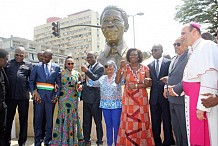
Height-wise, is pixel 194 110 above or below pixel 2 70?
below

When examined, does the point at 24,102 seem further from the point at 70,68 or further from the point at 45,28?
the point at 45,28

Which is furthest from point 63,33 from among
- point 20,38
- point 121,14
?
point 121,14

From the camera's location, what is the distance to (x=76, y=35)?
64.6 m

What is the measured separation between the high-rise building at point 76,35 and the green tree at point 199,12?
96.9ft

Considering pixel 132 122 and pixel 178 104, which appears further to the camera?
pixel 132 122

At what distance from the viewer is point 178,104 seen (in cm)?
358

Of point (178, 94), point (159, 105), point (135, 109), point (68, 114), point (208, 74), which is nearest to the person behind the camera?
point (208, 74)

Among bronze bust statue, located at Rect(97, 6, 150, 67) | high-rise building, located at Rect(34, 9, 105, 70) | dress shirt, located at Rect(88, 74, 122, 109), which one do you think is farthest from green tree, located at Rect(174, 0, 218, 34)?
high-rise building, located at Rect(34, 9, 105, 70)

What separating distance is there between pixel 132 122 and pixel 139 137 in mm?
267

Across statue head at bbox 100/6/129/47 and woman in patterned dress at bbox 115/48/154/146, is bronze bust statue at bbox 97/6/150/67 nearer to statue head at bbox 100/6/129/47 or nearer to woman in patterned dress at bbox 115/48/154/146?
statue head at bbox 100/6/129/47

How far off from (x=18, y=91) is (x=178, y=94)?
293 centimetres

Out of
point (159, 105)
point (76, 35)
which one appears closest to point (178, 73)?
point (159, 105)

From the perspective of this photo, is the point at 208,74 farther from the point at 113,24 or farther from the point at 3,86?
the point at 113,24

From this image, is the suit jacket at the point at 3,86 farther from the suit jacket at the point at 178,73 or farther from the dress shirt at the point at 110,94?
the suit jacket at the point at 178,73
